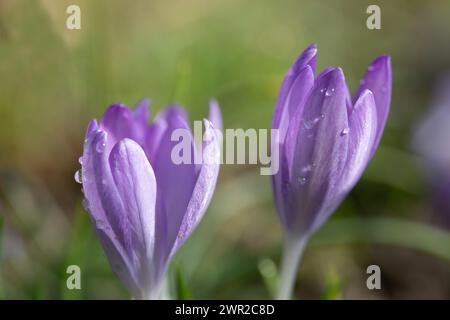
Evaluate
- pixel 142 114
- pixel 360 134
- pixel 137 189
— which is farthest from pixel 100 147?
pixel 360 134

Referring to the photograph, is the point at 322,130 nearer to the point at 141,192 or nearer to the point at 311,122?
the point at 311,122

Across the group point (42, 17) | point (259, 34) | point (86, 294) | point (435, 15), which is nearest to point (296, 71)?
Result: point (86, 294)

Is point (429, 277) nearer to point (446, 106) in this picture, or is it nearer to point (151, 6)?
point (446, 106)

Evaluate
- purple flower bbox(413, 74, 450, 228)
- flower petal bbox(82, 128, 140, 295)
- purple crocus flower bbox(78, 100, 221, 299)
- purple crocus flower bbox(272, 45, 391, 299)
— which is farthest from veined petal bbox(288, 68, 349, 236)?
purple flower bbox(413, 74, 450, 228)

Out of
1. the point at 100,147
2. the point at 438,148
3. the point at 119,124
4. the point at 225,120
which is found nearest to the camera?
the point at 100,147

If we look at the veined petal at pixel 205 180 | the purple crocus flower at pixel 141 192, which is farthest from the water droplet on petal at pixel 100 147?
the veined petal at pixel 205 180

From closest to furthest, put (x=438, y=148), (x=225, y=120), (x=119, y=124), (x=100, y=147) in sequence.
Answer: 1. (x=100, y=147)
2. (x=119, y=124)
3. (x=438, y=148)
4. (x=225, y=120)

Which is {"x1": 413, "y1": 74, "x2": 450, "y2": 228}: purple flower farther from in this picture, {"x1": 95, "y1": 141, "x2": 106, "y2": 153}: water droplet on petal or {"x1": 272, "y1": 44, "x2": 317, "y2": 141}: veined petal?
{"x1": 95, "y1": 141, "x2": 106, "y2": 153}: water droplet on petal
